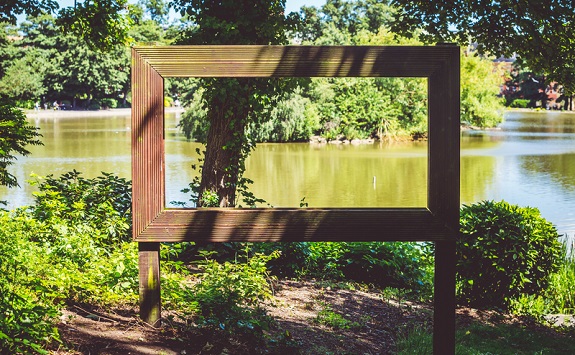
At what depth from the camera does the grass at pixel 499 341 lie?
4.96 meters

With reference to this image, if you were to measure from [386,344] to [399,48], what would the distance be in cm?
224

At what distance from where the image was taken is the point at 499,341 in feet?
18.6

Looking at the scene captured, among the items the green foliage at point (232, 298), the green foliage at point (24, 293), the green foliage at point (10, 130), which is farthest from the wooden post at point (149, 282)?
the green foliage at point (10, 130)

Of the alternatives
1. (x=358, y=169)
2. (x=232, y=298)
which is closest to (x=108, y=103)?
(x=358, y=169)

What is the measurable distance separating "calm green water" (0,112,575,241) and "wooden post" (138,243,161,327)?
10.8 m

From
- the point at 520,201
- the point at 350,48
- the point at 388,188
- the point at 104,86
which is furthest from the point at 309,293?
the point at 104,86

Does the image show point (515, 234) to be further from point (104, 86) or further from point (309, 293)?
point (104, 86)

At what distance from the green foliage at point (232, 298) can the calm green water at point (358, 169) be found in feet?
31.7

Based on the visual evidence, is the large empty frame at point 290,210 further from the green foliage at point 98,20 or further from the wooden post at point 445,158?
the green foliage at point 98,20

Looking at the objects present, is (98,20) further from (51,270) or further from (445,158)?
(445,158)

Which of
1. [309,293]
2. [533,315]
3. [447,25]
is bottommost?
[533,315]

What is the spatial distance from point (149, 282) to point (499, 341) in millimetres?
3178

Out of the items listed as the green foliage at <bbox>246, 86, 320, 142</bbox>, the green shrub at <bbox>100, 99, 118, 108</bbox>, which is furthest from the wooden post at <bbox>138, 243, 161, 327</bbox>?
the green shrub at <bbox>100, 99, 118, 108</bbox>

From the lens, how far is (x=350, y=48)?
3.96 m
